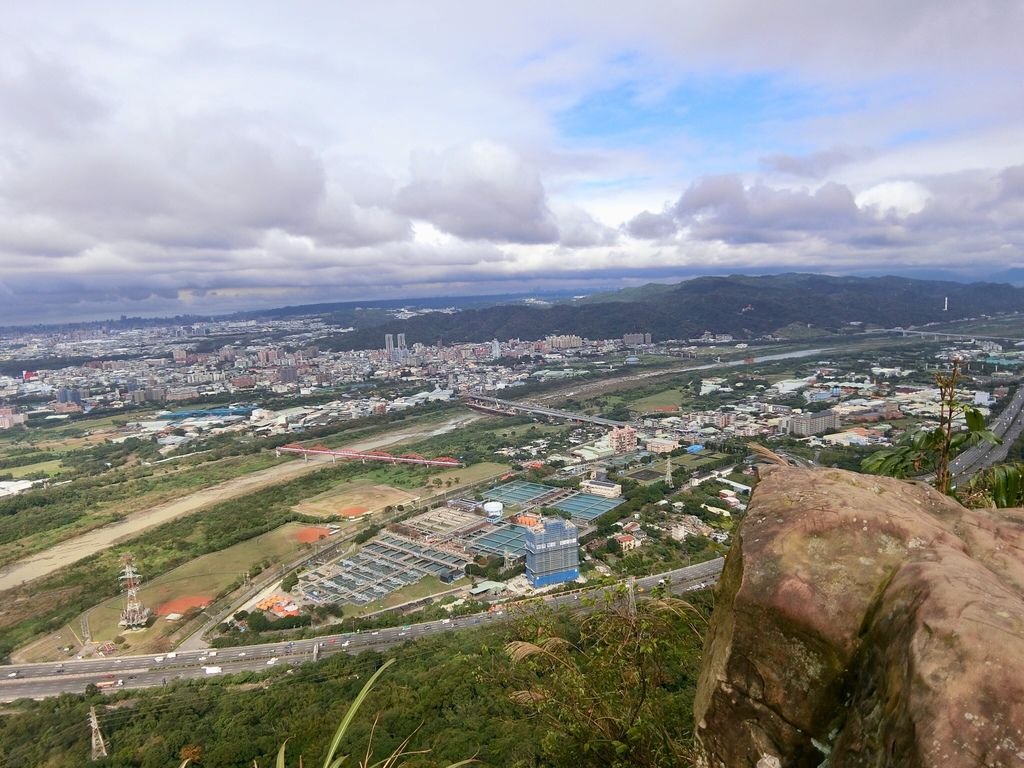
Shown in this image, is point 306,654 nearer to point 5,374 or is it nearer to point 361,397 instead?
point 361,397

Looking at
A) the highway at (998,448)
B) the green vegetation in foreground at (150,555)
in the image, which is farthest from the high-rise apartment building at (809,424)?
the green vegetation in foreground at (150,555)

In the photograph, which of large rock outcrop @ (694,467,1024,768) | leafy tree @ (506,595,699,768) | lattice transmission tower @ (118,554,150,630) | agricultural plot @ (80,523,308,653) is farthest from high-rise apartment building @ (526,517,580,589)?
large rock outcrop @ (694,467,1024,768)

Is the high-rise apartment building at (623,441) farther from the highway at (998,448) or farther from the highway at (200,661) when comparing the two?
the highway at (200,661)

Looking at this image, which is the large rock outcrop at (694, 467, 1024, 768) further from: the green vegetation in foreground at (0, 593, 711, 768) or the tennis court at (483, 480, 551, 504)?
the tennis court at (483, 480, 551, 504)

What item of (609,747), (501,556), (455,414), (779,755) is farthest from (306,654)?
(455,414)

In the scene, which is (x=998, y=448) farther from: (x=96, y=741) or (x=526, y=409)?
(x=96, y=741)
